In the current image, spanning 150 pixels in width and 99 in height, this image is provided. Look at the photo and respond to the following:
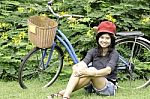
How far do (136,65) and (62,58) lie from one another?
3.95 ft

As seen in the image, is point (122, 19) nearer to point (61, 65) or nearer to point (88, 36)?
point (88, 36)

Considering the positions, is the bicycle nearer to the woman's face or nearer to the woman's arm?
the woman's face

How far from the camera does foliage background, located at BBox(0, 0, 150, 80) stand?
240 inches

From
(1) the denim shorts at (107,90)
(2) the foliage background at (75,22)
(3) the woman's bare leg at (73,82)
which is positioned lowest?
(1) the denim shorts at (107,90)

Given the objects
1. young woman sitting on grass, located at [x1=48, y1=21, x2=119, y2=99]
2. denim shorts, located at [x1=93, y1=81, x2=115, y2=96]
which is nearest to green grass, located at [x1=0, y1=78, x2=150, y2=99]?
denim shorts, located at [x1=93, y1=81, x2=115, y2=96]

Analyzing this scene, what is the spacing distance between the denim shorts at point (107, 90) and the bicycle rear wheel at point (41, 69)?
90 centimetres

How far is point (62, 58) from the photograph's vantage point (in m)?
5.62

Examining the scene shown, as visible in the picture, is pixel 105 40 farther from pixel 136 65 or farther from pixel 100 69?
pixel 136 65

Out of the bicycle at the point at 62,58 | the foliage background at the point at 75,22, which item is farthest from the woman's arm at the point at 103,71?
the foliage background at the point at 75,22

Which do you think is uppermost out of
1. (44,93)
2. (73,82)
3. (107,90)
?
(73,82)

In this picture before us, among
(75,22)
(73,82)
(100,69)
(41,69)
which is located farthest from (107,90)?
(75,22)

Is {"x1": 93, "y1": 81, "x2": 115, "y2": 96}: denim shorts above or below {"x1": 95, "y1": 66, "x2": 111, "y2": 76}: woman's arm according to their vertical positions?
below

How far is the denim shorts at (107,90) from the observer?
492 cm

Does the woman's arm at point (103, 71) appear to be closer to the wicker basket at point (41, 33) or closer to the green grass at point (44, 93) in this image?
the green grass at point (44, 93)
